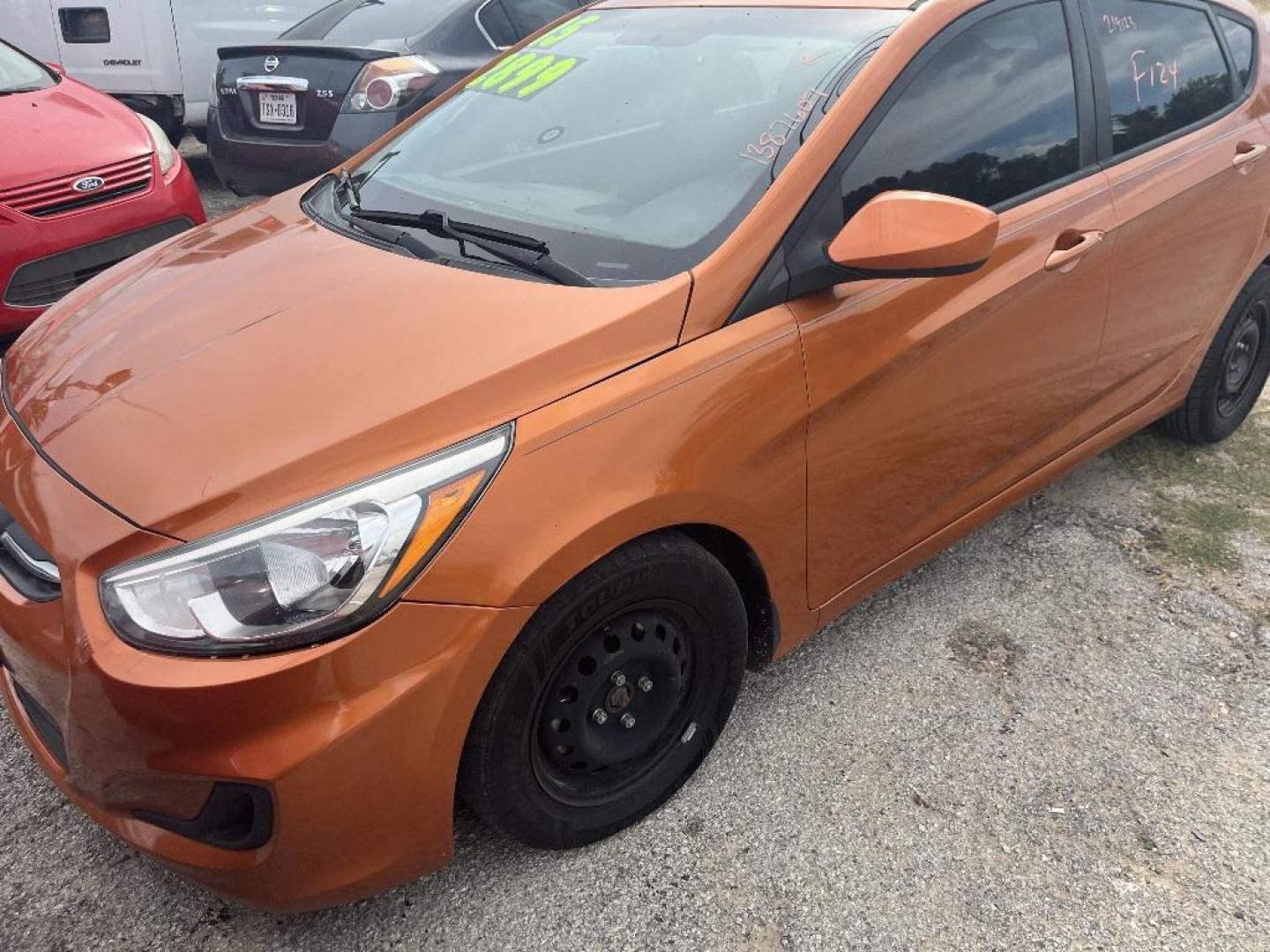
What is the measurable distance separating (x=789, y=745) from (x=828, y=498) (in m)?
0.60

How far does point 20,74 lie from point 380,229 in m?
3.56

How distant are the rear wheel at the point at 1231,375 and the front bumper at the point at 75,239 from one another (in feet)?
13.1

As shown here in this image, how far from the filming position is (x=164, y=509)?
1.59 meters

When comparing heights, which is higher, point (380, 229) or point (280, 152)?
point (380, 229)

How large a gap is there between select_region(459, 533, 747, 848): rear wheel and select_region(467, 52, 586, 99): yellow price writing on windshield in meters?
1.40

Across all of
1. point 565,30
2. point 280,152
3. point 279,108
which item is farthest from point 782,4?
point 279,108

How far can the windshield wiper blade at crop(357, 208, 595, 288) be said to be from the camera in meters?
2.00

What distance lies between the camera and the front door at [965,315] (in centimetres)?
211

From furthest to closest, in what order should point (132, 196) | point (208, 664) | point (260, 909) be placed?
point (132, 196) < point (260, 909) < point (208, 664)

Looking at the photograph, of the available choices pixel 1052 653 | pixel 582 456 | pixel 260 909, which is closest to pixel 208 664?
pixel 260 909

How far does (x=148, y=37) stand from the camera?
6.80 meters

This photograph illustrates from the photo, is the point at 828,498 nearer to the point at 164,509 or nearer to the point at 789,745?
the point at 789,745

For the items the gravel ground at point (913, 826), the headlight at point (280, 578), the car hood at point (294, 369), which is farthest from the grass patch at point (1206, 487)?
the headlight at point (280, 578)

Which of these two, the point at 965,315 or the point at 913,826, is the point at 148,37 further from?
the point at 913,826
